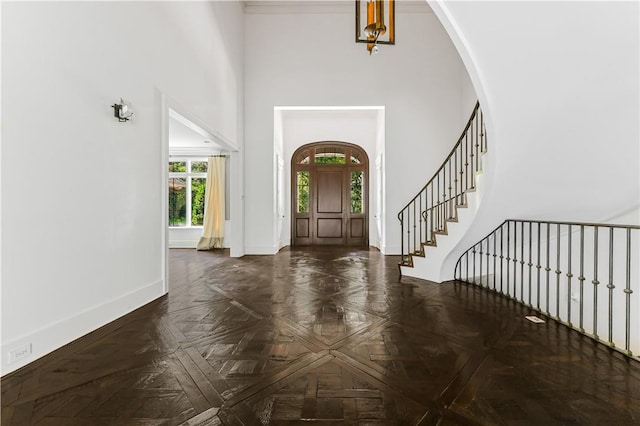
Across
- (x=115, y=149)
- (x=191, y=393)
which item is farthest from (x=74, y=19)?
(x=191, y=393)

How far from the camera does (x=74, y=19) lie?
2.40m

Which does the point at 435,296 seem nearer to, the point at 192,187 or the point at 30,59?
the point at 30,59

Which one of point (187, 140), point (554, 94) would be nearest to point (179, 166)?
point (187, 140)

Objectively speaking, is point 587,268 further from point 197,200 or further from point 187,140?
point 197,200

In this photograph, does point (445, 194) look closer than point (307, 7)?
Yes

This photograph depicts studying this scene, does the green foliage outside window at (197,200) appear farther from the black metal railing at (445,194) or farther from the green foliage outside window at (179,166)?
the black metal railing at (445,194)

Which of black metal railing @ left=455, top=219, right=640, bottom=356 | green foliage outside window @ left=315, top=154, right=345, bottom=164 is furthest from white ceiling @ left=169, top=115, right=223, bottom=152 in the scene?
black metal railing @ left=455, top=219, right=640, bottom=356

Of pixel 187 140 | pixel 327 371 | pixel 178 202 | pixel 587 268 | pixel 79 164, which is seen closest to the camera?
pixel 327 371

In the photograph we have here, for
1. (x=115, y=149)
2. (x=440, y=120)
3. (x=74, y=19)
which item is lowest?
(x=115, y=149)

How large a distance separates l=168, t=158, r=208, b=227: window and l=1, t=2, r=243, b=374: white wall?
17.7 ft

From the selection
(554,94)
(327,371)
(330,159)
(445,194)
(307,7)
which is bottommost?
(327,371)

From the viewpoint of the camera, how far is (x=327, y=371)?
74.9 inches

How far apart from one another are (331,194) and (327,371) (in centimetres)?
727

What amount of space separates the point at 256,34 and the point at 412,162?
14.9ft
